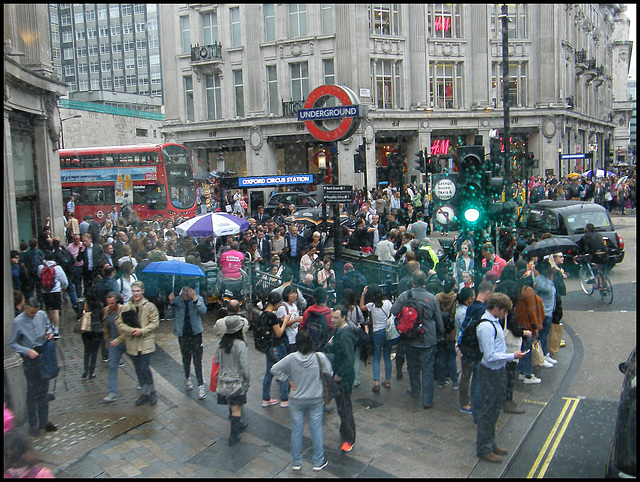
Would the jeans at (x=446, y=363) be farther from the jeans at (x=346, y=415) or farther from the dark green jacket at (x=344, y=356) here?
the jeans at (x=346, y=415)

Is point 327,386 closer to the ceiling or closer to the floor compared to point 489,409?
closer to the ceiling

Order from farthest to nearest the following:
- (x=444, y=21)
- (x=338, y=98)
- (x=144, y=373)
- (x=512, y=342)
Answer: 1. (x=444, y=21)
2. (x=338, y=98)
3. (x=144, y=373)
4. (x=512, y=342)

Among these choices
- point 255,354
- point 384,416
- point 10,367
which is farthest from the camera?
point 255,354

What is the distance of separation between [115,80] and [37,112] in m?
46.8

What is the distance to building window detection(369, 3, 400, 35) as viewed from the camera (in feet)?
115

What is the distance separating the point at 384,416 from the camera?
7.51m

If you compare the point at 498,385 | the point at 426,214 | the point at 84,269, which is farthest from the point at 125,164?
the point at 498,385

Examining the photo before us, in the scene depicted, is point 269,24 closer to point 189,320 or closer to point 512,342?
point 189,320

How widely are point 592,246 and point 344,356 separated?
9118 mm

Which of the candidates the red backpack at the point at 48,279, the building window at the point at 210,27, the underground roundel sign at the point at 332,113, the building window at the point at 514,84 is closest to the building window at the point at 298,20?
the building window at the point at 210,27

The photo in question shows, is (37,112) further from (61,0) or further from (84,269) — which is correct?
(61,0)

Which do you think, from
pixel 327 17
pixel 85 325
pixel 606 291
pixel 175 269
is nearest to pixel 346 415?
pixel 85 325

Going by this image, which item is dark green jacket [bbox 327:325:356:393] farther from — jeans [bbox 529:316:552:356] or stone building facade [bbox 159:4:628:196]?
stone building facade [bbox 159:4:628:196]

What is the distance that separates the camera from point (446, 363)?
853cm
